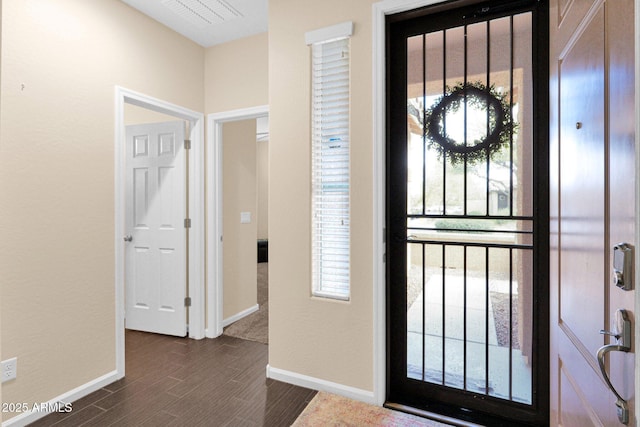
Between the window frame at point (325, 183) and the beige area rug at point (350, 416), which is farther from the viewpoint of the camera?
the window frame at point (325, 183)

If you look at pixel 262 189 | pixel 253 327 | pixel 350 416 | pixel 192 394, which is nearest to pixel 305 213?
pixel 350 416

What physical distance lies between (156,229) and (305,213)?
6.17 ft

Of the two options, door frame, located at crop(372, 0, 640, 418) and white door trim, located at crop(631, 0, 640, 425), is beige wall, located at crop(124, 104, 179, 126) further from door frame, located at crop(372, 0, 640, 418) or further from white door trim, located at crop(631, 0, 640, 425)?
white door trim, located at crop(631, 0, 640, 425)

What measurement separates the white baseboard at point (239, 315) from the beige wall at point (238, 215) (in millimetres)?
35

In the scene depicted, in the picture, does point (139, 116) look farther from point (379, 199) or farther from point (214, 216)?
point (379, 199)

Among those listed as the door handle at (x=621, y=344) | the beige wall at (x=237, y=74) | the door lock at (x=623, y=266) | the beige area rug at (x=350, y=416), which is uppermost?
the beige wall at (x=237, y=74)

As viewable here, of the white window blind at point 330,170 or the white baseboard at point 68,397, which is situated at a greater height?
the white window blind at point 330,170

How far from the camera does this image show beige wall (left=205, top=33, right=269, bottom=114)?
10.2ft

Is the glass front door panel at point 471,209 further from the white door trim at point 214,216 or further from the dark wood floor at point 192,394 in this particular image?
the white door trim at point 214,216

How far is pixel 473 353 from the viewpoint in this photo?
6.72 feet

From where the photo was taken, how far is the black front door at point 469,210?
1882 mm

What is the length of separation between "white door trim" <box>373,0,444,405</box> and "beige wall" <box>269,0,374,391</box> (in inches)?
1.6

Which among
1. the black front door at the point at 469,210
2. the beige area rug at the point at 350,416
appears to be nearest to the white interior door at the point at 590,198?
the black front door at the point at 469,210

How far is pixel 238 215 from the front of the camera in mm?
3781
